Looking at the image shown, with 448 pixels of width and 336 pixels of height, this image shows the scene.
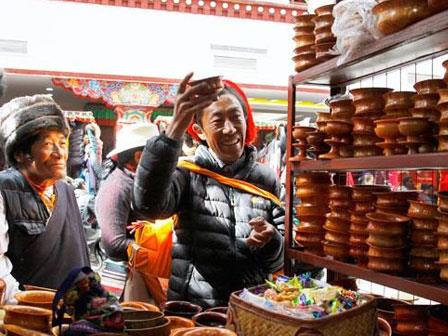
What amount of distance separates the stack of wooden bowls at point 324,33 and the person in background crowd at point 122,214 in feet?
5.24

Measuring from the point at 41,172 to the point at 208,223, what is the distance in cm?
78

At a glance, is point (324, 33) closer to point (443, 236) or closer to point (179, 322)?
point (443, 236)

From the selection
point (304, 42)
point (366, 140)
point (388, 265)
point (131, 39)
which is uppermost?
point (131, 39)

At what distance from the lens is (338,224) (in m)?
1.75

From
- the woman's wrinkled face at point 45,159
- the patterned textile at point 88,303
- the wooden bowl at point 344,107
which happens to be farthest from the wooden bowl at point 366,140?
the woman's wrinkled face at point 45,159

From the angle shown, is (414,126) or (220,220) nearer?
(414,126)

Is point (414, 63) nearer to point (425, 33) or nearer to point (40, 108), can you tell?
point (425, 33)

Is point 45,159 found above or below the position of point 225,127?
below

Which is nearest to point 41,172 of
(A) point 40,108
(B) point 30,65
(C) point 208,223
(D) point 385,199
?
(A) point 40,108

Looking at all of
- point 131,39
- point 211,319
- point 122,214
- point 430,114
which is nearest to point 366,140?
point 430,114

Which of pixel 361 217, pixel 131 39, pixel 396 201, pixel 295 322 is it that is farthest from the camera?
pixel 131 39

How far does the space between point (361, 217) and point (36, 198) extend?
4.42 feet

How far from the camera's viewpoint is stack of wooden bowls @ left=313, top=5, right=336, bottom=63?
1774mm

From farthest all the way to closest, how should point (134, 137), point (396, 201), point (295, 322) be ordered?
point (134, 137), point (396, 201), point (295, 322)
